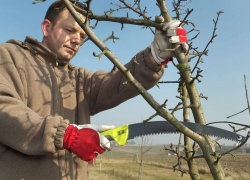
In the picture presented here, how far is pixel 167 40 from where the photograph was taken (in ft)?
6.17

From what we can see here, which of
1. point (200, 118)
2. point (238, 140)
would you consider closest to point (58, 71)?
point (200, 118)

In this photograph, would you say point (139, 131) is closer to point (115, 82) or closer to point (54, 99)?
point (115, 82)

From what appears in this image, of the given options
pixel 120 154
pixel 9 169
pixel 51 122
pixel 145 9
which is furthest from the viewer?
pixel 120 154

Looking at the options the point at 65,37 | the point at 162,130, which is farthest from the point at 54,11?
the point at 162,130

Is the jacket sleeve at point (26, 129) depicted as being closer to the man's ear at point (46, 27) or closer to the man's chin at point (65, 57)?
the man's chin at point (65, 57)

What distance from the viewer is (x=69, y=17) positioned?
238 cm

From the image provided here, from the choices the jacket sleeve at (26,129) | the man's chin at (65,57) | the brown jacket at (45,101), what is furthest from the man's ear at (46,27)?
the jacket sleeve at (26,129)

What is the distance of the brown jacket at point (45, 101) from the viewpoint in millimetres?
1661

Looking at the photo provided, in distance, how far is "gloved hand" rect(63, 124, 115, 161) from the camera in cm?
166

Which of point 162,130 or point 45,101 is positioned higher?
point 45,101

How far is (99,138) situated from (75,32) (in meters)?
1.21

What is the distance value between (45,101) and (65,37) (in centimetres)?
70

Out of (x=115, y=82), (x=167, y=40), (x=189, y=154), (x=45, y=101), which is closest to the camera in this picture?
(x=167, y=40)

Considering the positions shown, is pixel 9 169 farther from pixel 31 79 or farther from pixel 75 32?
pixel 75 32
